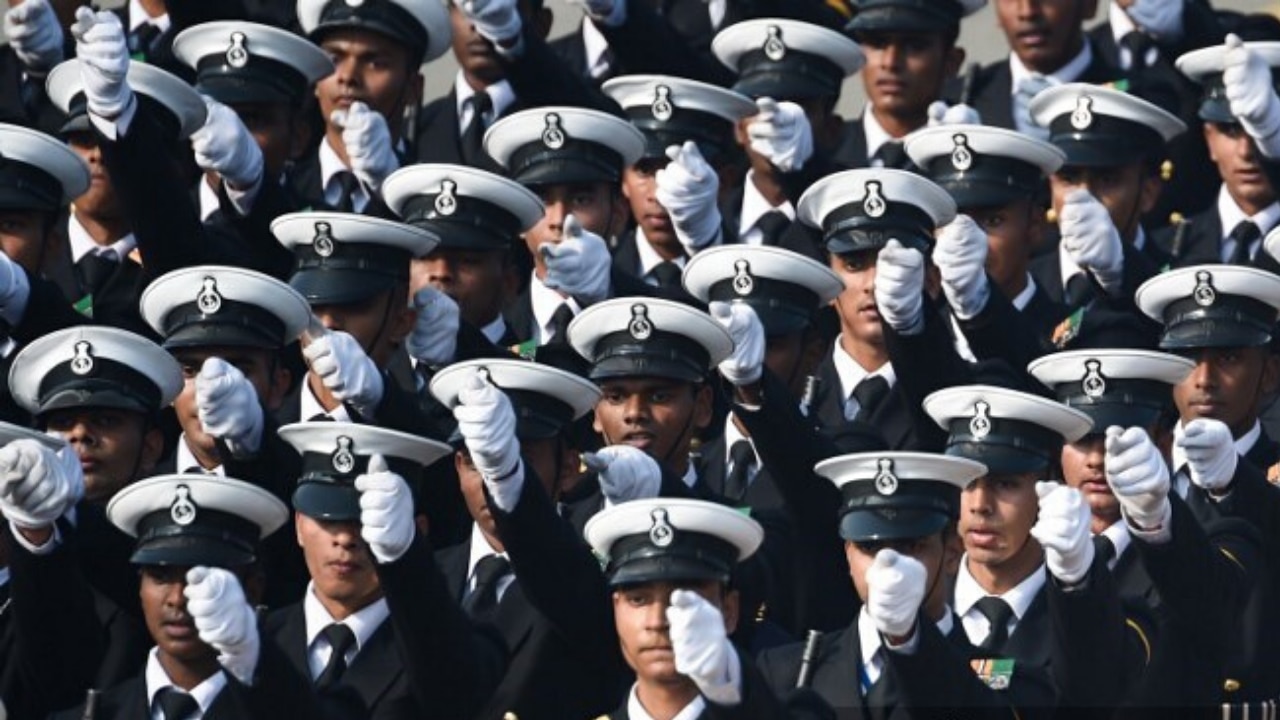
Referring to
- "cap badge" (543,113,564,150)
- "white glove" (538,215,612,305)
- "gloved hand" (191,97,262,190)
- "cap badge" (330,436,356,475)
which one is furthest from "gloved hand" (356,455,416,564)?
"cap badge" (543,113,564,150)

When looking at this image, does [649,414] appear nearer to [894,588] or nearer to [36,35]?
[894,588]

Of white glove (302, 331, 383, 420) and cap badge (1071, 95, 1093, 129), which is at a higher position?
cap badge (1071, 95, 1093, 129)

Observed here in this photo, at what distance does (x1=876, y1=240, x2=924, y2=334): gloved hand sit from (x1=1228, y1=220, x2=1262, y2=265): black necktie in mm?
1749

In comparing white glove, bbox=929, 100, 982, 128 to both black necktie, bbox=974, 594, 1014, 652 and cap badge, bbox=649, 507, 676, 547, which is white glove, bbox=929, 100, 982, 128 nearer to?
black necktie, bbox=974, 594, 1014, 652

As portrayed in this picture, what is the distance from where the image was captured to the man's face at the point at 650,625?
13.4 meters

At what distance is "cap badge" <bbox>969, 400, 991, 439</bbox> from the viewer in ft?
47.1

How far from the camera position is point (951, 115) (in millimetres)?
16500

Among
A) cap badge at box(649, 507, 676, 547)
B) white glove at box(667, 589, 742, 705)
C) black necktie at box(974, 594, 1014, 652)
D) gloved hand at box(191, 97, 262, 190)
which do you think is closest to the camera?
white glove at box(667, 589, 742, 705)

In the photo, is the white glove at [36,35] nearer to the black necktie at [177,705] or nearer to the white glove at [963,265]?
the white glove at [963,265]

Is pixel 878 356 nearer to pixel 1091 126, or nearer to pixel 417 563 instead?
pixel 1091 126

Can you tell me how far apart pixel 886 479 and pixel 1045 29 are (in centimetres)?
387

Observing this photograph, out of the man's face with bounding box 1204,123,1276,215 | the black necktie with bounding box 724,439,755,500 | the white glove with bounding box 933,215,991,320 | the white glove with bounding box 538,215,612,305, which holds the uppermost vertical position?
the man's face with bounding box 1204,123,1276,215

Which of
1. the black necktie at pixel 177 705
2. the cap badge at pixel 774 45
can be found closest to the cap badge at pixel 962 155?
the cap badge at pixel 774 45

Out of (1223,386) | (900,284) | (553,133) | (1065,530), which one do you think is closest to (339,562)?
(900,284)
